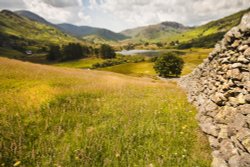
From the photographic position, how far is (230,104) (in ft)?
33.6

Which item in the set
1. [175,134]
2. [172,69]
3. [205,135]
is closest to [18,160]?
[175,134]

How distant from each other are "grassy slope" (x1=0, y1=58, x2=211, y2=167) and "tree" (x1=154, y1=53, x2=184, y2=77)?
93.9 m

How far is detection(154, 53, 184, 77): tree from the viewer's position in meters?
106

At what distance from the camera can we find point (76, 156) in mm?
8578

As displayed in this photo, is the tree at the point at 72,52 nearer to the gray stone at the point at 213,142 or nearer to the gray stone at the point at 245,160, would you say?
the gray stone at the point at 213,142

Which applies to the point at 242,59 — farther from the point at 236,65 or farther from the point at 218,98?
the point at 218,98

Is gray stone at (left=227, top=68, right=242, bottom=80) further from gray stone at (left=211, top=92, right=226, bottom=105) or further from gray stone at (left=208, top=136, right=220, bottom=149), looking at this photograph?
gray stone at (left=208, top=136, right=220, bottom=149)

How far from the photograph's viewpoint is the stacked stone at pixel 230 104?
8562 mm

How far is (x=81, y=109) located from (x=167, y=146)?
505 cm

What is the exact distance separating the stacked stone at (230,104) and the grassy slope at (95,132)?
0.59 m

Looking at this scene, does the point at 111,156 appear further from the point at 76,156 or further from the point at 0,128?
the point at 0,128

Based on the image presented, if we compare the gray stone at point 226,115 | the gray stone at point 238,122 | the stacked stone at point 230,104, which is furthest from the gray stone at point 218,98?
the gray stone at point 238,122

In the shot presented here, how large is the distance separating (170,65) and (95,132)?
327 feet

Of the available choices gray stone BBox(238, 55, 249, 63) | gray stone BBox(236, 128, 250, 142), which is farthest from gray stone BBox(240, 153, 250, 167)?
gray stone BBox(238, 55, 249, 63)
